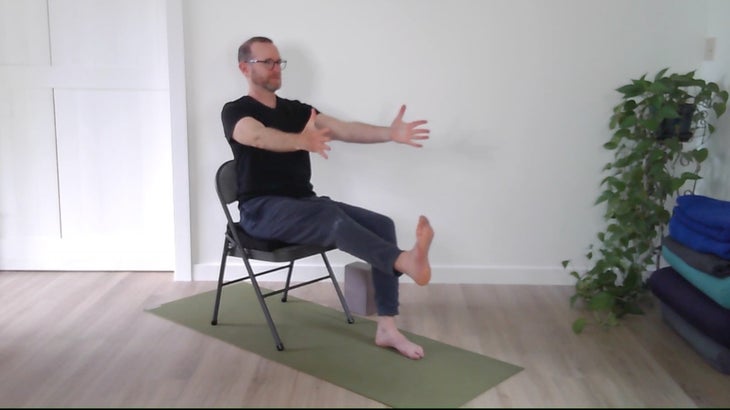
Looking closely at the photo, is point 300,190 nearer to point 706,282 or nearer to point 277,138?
point 277,138

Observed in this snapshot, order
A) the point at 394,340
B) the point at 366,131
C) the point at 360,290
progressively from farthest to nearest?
the point at 360,290, the point at 366,131, the point at 394,340

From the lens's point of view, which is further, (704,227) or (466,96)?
(466,96)

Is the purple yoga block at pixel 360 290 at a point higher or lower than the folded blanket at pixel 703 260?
lower

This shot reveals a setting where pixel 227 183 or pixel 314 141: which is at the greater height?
pixel 314 141

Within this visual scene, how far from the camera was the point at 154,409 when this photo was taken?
1935mm

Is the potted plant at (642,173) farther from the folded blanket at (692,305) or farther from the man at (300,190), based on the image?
the man at (300,190)

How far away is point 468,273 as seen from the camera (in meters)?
3.31

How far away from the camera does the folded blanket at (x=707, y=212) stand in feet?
7.38

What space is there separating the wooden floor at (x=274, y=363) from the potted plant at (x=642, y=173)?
0.14m

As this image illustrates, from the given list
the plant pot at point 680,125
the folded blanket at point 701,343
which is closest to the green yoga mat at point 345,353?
the folded blanket at point 701,343

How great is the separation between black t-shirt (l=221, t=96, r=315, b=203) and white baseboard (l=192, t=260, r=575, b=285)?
763 millimetres

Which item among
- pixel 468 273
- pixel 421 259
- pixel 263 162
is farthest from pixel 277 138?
pixel 468 273

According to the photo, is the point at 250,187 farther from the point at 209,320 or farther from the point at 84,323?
the point at 84,323

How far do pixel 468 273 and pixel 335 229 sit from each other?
1248 mm
